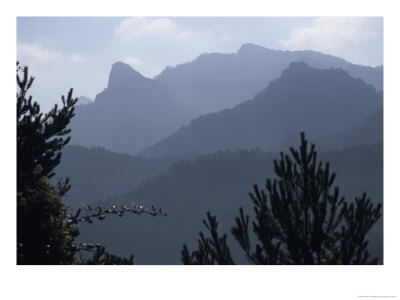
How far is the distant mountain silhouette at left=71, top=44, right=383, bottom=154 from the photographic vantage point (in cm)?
8562

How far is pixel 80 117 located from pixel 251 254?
305ft

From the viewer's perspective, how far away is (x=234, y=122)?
12356 cm

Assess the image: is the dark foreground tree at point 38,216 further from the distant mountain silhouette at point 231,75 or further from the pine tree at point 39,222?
the distant mountain silhouette at point 231,75

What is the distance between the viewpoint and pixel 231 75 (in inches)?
3492

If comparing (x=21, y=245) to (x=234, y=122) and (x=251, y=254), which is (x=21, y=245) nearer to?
(x=251, y=254)

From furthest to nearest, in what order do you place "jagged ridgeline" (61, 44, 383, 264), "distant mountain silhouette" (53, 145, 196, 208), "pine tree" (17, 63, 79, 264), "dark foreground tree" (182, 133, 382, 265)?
"distant mountain silhouette" (53, 145, 196, 208), "jagged ridgeline" (61, 44, 383, 264), "dark foreground tree" (182, 133, 382, 265), "pine tree" (17, 63, 79, 264)

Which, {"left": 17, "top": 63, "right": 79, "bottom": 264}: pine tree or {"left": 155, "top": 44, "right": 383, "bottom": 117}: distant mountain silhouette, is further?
{"left": 155, "top": 44, "right": 383, "bottom": 117}: distant mountain silhouette

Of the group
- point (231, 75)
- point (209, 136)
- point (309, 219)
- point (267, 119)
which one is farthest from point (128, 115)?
point (309, 219)

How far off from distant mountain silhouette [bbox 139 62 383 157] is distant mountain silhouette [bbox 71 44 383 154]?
455 cm

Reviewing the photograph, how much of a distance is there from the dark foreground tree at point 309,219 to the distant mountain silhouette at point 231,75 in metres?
62.8

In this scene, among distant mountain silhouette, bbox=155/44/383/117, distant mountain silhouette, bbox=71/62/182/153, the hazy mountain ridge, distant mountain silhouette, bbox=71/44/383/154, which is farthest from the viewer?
distant mountain silhouette, bbox=71/62/182/153

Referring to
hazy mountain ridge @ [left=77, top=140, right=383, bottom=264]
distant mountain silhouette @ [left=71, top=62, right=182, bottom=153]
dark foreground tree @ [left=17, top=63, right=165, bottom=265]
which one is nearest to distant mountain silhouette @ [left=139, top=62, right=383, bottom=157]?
distant mountain silhouette @ [left=71, top=62, right=182, bottom=153]

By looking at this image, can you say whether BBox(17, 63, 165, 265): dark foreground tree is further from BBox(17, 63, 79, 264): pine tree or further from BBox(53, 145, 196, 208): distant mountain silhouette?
BBox(53, 145, 196, 208): distant mountain silhouette
